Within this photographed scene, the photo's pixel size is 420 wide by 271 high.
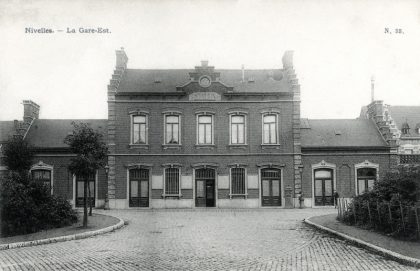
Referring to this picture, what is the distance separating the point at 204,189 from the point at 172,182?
2148 mm

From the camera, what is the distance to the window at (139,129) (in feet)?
94.6

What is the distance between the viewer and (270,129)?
95.0 feet

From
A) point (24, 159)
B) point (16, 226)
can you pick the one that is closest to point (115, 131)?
point (24, 159)

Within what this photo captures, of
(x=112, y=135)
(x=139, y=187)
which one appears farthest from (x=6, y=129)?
(x=139, y=187)

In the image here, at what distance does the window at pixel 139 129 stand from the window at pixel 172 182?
8.58 ft

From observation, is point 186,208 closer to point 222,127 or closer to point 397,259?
point 222,127

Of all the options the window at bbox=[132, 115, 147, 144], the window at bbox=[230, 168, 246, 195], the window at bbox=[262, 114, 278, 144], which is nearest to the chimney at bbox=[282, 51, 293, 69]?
the window at bbox=[262, 114, 278, 144]

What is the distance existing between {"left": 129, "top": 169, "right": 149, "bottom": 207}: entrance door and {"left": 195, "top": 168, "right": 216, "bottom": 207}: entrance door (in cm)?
329

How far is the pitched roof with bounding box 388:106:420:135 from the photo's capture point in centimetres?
4591

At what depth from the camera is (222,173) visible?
1121 inches

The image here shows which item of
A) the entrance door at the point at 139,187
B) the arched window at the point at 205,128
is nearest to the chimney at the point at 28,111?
the entrance door at the point at 139,187

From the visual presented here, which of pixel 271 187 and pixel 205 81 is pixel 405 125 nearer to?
pixel 271 187

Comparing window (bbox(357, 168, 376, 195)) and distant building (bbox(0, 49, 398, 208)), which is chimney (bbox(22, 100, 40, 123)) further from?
window (bbox(357, 168, 376, 195))

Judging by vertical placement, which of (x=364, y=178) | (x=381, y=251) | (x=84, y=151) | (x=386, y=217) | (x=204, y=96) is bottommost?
(x=381, y=251)
